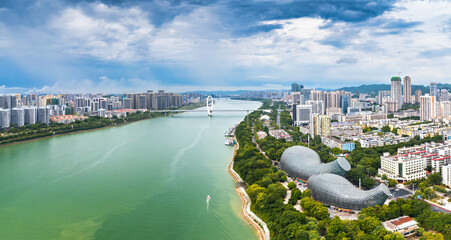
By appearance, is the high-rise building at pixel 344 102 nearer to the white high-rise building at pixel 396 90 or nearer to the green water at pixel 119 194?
the white high-rise building at pixel 396 90

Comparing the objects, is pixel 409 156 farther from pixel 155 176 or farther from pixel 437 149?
pixel 155 176

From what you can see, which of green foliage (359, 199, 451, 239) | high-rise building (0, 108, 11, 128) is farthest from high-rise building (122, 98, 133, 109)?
green foliage (359, 199, 451, 239)

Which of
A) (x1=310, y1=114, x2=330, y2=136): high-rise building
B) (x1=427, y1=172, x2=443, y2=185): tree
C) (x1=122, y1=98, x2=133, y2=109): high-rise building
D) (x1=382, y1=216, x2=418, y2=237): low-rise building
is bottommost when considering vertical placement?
(x1=382, y1=216, x2=418, y2=237): low-rise building

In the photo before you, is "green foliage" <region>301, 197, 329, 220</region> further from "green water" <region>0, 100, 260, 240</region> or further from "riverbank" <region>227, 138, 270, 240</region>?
"green water" <region>0, 100, 260, 240</region>

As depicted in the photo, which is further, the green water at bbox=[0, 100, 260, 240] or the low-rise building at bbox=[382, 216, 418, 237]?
the green water at bbox=[0, 100, 260, 240]

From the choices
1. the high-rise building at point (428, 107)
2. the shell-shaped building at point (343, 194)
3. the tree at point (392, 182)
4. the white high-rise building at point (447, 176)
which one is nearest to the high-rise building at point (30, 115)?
the shell-shaped building at point (343, 194)

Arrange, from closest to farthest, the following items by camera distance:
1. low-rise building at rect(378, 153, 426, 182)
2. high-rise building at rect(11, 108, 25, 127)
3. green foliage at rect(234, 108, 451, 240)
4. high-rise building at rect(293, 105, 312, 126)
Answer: green foliage at rect(234, 108, 451, 240)
low-rise building at rect(378, 153, 426, 182)
high-rise building at rect(11, 108, 25, 127)
high-rise building at rect(293, 105, 312, 126)

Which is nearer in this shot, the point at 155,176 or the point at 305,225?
the point at 305,225

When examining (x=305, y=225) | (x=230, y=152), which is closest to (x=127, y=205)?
(x=305, y=225)
